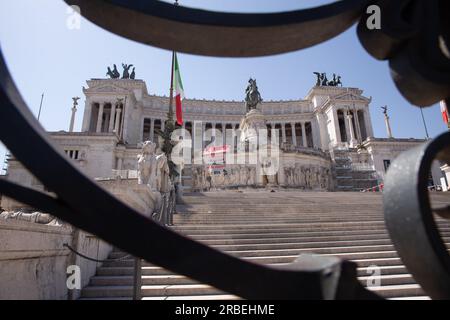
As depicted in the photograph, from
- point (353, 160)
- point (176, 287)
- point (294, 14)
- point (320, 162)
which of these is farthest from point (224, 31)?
point (353, 160)

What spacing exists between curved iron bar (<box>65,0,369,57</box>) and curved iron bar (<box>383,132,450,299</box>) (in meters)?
0.66

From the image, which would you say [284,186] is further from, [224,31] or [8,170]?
[8,170]

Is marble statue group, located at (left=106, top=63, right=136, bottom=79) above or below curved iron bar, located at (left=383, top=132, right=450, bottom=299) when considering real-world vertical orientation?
above

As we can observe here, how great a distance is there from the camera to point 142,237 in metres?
0.85

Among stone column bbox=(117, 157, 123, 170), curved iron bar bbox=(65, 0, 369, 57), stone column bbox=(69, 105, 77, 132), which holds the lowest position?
curved iron bar bbox=(65, 0, 369, 57)

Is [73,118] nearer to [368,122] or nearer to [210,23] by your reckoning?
[210,23]

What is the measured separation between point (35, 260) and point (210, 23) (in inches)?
143

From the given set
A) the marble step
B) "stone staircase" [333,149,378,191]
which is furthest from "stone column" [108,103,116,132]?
the marble step

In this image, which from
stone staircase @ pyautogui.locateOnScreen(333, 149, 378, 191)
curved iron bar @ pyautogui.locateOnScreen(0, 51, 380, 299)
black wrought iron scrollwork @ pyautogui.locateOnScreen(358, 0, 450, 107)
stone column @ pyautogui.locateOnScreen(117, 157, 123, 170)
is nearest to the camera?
curved iron bar @ pyautogui.locateOnScreen(0, 51, 380, 299)

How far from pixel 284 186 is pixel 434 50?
963 inches

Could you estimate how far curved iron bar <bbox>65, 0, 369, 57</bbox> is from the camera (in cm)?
118

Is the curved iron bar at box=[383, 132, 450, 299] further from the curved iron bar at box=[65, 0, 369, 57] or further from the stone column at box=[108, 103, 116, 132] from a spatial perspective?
the stone column at box=[108, 103, 116, 132]

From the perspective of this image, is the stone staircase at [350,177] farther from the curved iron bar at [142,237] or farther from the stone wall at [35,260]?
the curved iron bar at [142,237]

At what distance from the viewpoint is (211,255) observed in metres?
0.86
